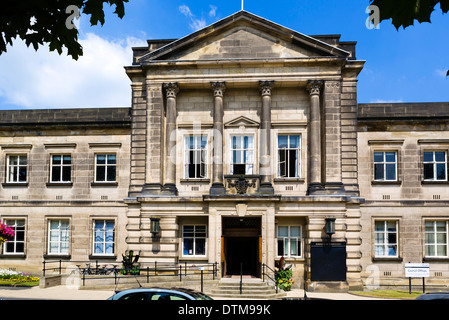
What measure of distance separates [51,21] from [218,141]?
1751 centimetres

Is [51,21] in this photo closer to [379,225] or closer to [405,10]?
[405,10]

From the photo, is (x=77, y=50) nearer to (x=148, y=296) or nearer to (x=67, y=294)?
(x=148, y=296)

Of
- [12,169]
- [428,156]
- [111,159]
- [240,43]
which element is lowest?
[12,169]

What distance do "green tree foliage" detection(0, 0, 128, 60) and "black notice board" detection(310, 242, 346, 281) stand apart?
59.8 ft

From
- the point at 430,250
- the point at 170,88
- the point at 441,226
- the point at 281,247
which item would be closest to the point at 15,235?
the point at 170,88

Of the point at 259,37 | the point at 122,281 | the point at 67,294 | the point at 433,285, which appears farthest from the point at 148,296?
the point at 433,285

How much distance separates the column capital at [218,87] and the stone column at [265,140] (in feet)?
6.26

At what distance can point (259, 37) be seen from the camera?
922 inches

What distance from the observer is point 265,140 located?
22625 millimetres

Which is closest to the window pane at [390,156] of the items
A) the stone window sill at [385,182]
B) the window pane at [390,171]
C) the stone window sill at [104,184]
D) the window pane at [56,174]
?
the window pane at [390,171]

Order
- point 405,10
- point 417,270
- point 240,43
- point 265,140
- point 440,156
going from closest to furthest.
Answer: point 405,10 → point 417,270 → point 265,140 → point 240,43 → point 440,156

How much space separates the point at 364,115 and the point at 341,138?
247cm

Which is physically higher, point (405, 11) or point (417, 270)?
point (405, 11)

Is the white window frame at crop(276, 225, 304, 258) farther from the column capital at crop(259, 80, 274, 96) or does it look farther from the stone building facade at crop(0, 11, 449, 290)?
the column capital at crop(259, 80, 274, 96)
